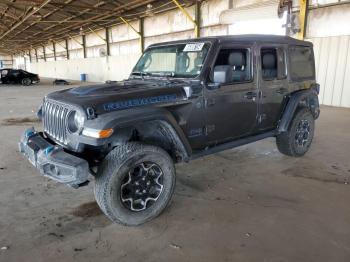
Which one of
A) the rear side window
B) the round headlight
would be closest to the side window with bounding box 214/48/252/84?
the rear side window

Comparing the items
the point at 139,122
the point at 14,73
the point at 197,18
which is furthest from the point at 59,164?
the point at 14,73

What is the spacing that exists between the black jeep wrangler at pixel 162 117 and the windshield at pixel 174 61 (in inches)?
0.6

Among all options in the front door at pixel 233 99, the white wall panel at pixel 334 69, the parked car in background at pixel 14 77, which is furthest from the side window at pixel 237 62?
the parked car in background at pixel 14 77

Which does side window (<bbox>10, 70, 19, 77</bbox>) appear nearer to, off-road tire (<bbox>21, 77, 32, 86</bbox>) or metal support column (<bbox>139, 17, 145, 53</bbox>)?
off-road tire (<bbox>21, 77, 32, 86</bbox>)

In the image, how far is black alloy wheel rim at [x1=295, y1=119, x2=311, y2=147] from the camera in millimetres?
4361

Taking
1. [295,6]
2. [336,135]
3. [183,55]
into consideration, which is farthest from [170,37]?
[183,55]

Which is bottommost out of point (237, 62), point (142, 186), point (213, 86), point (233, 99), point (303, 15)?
point (142, 186)

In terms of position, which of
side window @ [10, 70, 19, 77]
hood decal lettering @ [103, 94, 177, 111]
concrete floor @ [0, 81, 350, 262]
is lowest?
concrete floor @ [0, 81, 350, 262]

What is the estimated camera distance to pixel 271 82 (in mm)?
3711

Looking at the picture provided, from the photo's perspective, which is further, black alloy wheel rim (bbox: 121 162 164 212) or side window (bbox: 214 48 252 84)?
side window (bbox: 214 48 252 84)

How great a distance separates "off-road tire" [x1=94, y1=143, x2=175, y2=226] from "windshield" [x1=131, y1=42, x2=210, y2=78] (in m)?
1.01

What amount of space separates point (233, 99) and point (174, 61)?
84cm

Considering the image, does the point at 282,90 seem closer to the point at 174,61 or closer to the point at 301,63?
the point at 301,63

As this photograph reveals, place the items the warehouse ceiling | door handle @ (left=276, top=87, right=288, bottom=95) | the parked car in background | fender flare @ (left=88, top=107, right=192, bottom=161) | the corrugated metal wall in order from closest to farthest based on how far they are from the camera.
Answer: fender flare @ (left=88, top=107, right=192, bottom=161) → door handle @ (left=276, top=87, right=288, bottom=95) → the corrugated metal wall → the warehouse ceiling → the parked car in background
